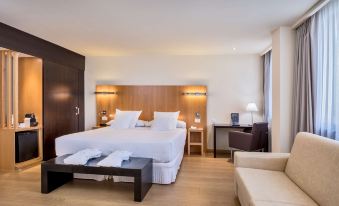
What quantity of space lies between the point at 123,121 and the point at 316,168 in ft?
12.9

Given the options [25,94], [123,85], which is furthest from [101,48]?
[25,94]

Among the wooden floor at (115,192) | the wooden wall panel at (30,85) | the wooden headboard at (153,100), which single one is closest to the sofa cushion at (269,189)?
the wooden floor at (115,192)

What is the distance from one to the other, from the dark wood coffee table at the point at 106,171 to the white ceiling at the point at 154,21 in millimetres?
2080

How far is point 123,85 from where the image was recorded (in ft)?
19.4

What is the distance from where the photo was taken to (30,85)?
4598 mm

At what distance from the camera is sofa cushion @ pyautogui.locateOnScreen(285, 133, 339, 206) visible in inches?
68.2

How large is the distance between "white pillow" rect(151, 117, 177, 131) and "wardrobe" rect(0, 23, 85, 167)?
7.02ft

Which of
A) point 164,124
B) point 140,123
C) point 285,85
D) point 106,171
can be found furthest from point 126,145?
point 285,85

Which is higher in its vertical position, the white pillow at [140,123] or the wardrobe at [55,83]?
the wardrobe at [55,83]

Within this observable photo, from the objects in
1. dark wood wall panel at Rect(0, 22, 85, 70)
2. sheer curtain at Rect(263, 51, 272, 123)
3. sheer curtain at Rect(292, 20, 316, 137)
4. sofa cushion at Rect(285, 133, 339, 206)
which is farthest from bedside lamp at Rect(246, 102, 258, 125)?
dark wood wall panel at Rect(0, 22, 85, 70)

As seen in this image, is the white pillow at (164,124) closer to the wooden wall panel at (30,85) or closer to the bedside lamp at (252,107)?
the bedside lamp at (252,107)

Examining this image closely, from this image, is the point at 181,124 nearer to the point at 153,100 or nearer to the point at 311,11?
the point at 153,100

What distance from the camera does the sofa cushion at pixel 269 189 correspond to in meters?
1.84

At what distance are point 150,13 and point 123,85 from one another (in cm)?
311
